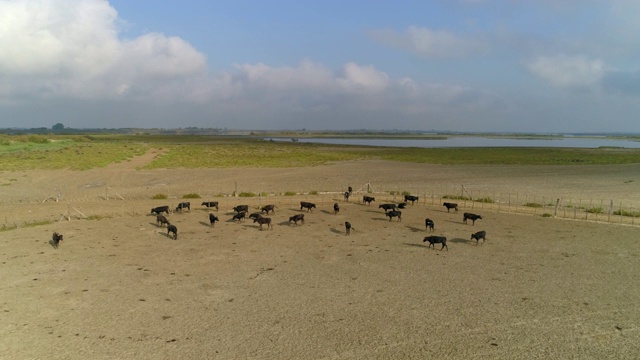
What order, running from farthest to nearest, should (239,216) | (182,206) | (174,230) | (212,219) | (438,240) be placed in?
1. (182,206)
2. (239,216)
3. (212,219)
4. (174,230)
5. (438,240)

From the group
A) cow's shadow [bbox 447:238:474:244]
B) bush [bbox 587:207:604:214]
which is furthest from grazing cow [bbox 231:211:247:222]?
bush [bbox 587:207:604:214]

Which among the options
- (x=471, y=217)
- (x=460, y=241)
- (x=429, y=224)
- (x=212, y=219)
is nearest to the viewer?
(x=460, y=241)

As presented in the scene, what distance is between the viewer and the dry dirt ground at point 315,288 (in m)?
10.7

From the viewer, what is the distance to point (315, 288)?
14688mm

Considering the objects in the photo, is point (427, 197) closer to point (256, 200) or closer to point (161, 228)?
point (256, 200)

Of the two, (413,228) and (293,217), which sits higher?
(293,217)

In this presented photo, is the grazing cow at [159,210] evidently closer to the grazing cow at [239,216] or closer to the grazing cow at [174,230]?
the grazing cow at [239,216]

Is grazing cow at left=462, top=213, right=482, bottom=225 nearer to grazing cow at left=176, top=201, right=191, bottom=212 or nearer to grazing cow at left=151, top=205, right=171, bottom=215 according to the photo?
grazing cow at left=176, top=201, right=191, bottom=212

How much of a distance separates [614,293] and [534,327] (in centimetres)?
467

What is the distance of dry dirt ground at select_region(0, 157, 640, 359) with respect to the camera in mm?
10688

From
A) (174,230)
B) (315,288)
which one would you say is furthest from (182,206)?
(315,288)

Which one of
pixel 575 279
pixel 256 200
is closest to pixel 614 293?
pixel 575 279

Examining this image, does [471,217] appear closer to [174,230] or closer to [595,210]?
[595,210]

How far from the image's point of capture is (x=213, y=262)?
57.8 feet
